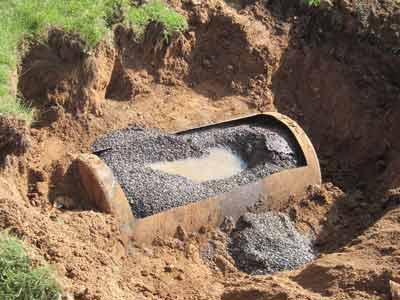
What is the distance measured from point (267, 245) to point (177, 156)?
124 cm

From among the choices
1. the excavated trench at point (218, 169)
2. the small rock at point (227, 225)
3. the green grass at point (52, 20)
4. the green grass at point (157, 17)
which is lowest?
the small rock at point (227, 225)

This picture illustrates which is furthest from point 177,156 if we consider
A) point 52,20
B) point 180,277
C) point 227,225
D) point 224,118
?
point 52,20

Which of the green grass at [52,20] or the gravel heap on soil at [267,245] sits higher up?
the green grass at [52,20]

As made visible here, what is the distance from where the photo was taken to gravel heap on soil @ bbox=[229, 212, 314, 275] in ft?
21.1

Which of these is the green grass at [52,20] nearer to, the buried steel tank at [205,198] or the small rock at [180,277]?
the buried steel tank at [205,198]

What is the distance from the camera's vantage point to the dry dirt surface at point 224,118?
5480 millimetres

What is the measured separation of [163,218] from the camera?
6223 millimetres

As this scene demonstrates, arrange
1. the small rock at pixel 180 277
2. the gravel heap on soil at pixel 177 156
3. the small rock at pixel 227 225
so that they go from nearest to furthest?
1. the small rock at pixel 180 277
2. the gravel heap on soil at pixel 177 156
3. the small rock at pixel 227 225

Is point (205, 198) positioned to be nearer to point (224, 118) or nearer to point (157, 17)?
point (224, 118)

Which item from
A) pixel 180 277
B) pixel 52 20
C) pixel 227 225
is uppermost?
pixel 52 20

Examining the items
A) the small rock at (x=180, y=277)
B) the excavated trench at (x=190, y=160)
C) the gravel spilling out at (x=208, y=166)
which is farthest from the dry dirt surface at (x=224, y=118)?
the gravel spilling out at (x=208, y=166)

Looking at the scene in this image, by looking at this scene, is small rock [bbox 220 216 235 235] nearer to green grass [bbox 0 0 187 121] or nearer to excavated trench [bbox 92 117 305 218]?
excavated trench [bbox 92 117 305 218]

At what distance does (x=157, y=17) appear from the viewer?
24.7ft

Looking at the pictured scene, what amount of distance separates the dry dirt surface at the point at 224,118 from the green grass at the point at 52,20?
0.49ft
